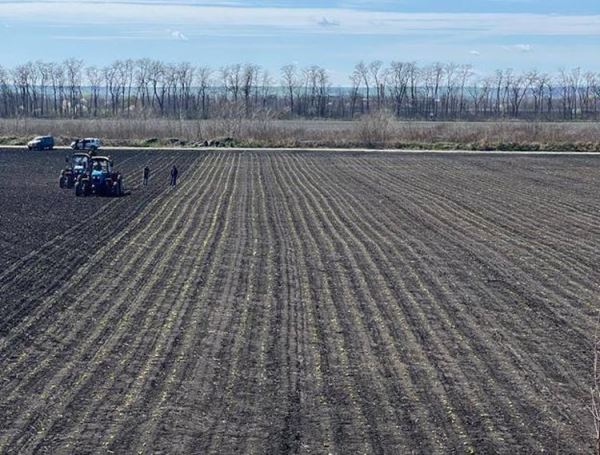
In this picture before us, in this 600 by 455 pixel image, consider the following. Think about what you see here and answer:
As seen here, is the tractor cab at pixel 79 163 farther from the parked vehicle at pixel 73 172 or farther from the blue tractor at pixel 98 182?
the blue tractor at pixel 98 182

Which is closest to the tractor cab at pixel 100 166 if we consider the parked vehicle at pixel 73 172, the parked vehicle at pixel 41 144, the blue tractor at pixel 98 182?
the blue tractor at pixel 98 182

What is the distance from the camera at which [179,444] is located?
443 inches

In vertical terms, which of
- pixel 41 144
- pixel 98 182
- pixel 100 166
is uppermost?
pixel 41 144

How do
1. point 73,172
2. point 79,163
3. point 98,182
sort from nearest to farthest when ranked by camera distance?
point 98,182, point 73,172, point 79,163

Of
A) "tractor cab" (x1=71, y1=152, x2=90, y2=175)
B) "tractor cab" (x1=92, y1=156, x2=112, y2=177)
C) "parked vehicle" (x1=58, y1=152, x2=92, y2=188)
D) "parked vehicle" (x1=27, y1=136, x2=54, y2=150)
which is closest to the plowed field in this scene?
"tractor cab" (x1=92, y1=156, x2=112, y2=177)

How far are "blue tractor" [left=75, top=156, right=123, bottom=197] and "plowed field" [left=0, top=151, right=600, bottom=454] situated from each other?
2930 millimetres

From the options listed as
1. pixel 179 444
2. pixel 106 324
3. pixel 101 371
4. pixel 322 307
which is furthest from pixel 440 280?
pixel 179 444

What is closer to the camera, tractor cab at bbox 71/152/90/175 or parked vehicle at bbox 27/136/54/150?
tractor cab at bbox 71/152/90/175

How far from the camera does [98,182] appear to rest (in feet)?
124

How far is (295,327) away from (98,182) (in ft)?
74.1

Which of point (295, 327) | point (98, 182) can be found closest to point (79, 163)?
point (98, 182)

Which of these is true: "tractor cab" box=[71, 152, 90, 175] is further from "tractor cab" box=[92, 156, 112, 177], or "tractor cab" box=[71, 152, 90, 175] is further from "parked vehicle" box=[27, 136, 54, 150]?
"parked vehicle" box=[27, 136, 54, 150]

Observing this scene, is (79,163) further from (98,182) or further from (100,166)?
(98,182)

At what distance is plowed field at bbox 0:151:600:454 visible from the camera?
1184 centimetres
